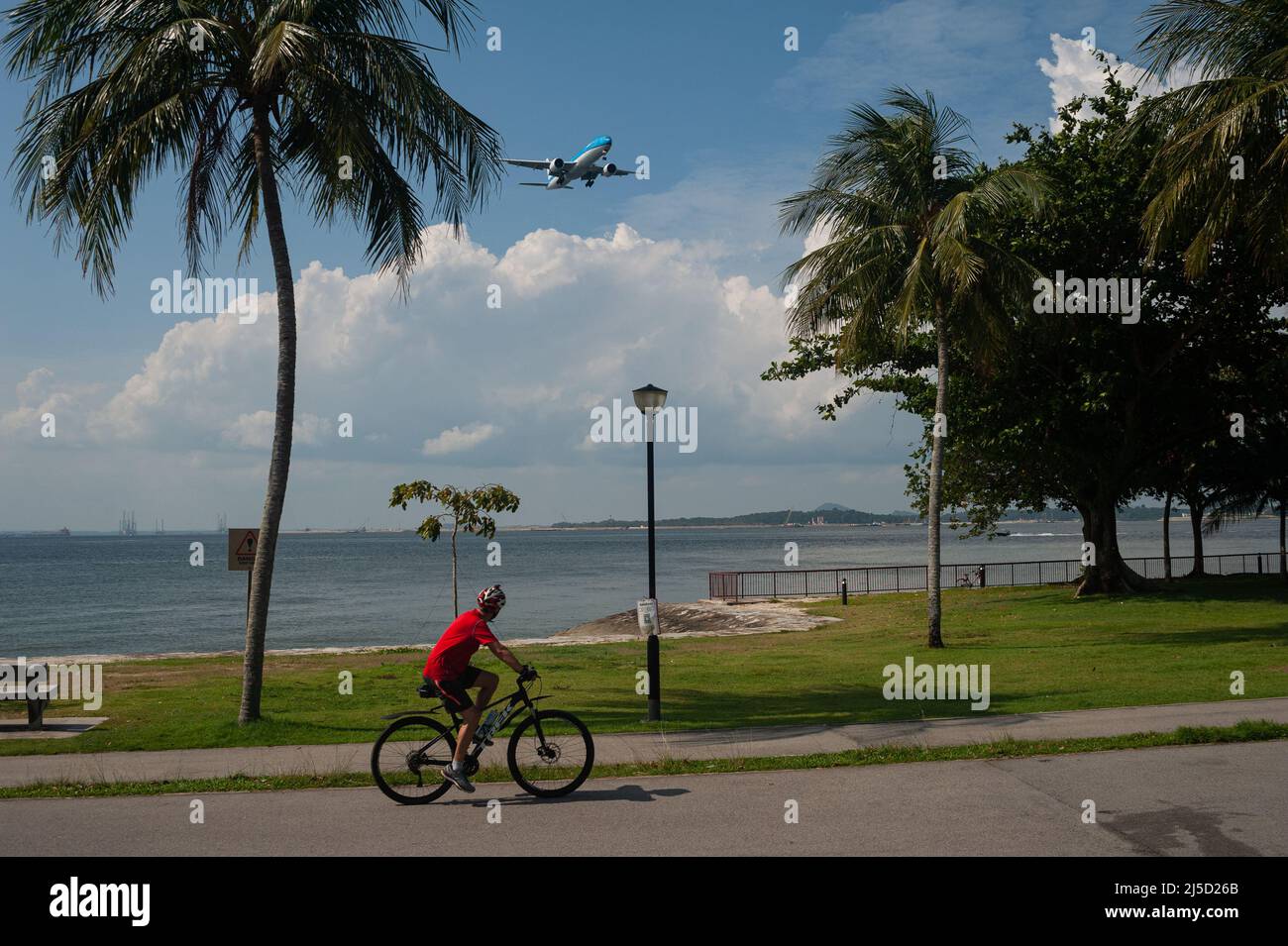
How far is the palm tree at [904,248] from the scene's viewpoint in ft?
69.2

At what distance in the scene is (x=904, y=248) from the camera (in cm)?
2198

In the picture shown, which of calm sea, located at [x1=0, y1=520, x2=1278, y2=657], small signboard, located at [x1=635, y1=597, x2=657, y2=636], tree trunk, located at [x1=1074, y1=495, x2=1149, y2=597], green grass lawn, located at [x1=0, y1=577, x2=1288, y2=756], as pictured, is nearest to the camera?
small signboard, located at [x1=635, y1=597, x2=657, y2=636]

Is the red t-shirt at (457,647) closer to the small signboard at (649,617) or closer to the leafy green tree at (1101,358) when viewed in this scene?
the small signboard at (649,617)

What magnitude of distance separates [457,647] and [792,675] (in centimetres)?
1026

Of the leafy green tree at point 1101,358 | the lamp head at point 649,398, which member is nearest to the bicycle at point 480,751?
the lamp head at point 649,398

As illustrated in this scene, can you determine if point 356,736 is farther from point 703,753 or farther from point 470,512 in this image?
point 470,512

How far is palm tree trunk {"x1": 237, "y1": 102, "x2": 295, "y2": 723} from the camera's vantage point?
13.1 m

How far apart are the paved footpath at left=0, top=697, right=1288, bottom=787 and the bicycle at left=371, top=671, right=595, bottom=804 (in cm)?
131

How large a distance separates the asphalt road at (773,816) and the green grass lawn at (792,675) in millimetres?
3113

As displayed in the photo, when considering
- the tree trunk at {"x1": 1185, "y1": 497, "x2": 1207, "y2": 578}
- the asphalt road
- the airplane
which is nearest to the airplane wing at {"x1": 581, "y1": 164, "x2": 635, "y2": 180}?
the airplane

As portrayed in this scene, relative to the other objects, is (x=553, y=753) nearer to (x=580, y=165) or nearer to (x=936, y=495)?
(x=936, y=495)

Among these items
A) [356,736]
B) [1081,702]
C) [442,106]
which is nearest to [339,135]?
[442,106]

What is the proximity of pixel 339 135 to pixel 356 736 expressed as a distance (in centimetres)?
731

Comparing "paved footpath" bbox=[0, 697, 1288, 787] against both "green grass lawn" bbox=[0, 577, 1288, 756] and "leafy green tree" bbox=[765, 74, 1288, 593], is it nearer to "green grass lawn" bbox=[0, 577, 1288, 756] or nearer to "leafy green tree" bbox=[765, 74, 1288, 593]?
"green grass lawn" bbox=[0, 577, 1288, 756]
